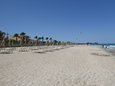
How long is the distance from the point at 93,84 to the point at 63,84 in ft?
3.63

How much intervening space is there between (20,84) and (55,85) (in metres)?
1.18

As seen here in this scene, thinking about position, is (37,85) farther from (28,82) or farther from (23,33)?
(23,33)

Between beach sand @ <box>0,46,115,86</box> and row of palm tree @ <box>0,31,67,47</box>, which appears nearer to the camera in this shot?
beach sand @ <box>0,46,115,86</box>

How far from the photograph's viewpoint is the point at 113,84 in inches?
279

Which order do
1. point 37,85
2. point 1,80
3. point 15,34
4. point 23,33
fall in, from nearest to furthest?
point 37,85 < point 1,80 < point 15,34 < point 23,33

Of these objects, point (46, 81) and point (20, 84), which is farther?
point (46, 81)

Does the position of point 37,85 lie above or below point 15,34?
below

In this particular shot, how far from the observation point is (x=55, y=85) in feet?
21.6

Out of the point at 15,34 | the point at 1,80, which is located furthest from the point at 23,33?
the point at 1,80

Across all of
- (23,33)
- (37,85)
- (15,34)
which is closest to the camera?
(37,85)

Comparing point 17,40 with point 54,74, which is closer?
point 54,74

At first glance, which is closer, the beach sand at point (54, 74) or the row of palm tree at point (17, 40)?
the beach sand at point (54, 74)

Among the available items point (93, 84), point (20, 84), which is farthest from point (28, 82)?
point (93, 84)

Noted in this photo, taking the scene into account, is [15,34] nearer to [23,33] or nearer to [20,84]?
[23,33]
